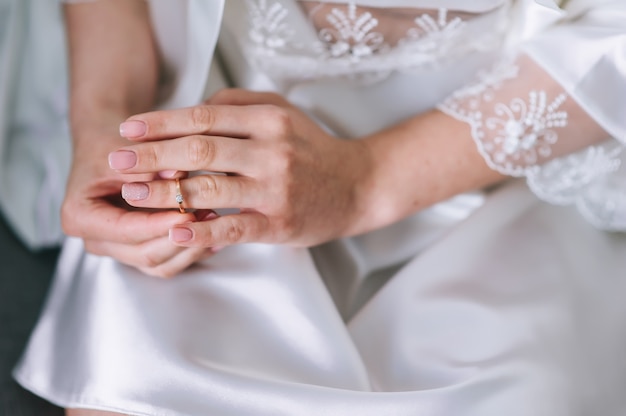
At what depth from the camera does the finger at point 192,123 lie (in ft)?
2.21

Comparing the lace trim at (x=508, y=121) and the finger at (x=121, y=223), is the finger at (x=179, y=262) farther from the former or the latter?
the lace trim at (x=508, y=121)

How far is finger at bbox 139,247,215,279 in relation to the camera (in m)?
0.75

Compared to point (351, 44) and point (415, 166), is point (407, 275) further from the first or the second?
point (351, 44)

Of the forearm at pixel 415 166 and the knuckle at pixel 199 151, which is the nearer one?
the knuckle at pixel 199 151

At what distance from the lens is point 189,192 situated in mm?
673

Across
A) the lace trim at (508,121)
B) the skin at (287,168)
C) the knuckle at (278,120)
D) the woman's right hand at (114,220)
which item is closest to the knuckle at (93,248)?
the woman's right hand at (114,220)

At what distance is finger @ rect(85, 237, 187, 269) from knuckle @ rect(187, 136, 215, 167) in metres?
0.10

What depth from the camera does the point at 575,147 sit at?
2.73ft

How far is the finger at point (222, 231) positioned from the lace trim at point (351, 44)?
25cm

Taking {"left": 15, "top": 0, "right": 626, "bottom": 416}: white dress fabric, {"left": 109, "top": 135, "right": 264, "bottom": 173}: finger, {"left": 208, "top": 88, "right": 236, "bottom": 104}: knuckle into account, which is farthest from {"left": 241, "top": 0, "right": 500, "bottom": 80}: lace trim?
{"left": 109, "top": 135, "right": 264, "bottom": 173}: finger

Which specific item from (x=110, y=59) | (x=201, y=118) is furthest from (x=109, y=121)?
(x=201, y=118)

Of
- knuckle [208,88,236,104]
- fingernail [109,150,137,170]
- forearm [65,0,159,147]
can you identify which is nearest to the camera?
fingernail [109,150,137,170]

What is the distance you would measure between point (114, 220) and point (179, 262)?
0.28 feet

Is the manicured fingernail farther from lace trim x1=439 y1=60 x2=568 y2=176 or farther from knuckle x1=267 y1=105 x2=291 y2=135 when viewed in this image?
lace trim x1=439 y1=60 x2=568 y2=176
